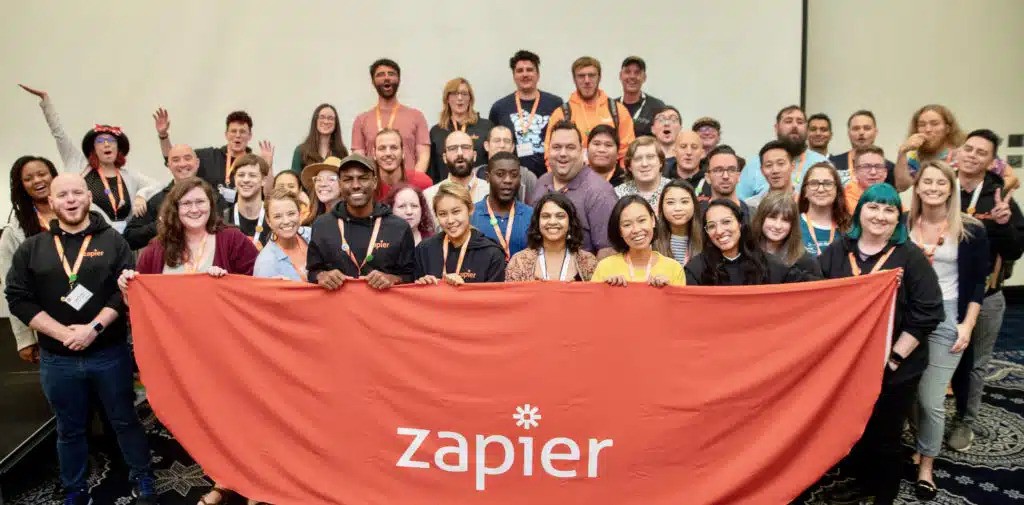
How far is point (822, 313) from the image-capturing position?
3.23 meters

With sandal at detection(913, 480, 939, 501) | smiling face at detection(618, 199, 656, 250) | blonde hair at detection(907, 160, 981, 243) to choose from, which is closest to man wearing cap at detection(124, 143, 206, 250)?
smiling face at detection(618, 199, 656, 250)

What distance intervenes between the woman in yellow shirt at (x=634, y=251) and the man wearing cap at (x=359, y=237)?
94 centimetres

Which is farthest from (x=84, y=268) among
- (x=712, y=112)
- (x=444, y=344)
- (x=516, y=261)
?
(x=712, y=112)

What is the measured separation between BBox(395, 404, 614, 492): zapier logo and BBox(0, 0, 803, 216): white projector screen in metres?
3.79

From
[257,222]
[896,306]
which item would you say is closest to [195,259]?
[257,222]

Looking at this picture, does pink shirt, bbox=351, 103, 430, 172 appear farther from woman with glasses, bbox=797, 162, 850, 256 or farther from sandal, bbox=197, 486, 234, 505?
woman with glasses, bbox=797, 162, 850, 256

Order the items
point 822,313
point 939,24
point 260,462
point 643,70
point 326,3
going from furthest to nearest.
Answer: point 939,24 → point 326,3 → point 643,70 → point 260,462 → point 822,313

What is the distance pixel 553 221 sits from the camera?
3.58 m

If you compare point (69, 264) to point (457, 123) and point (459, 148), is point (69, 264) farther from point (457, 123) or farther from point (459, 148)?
point (457, 123)

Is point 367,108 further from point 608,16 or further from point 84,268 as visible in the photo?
point 84,268

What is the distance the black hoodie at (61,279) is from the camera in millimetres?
3473

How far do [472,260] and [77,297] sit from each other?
177 cm

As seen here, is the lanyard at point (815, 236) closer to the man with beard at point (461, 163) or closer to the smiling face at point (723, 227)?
the smiling face at point (723, 227)

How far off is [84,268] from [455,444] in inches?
72.7
